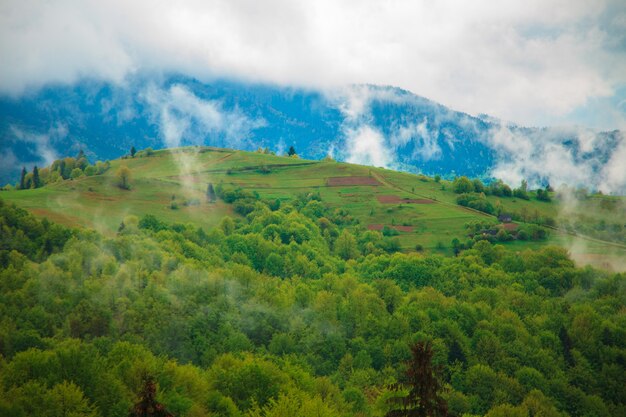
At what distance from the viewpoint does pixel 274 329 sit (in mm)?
87188

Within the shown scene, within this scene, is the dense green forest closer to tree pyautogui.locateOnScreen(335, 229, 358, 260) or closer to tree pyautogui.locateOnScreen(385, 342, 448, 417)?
tree pyautogui.locateOnScreen(385, 342, 448, 417)

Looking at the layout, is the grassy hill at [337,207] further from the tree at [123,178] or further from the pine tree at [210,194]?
the tree at [123,178]

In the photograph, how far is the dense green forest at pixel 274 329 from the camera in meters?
48.8

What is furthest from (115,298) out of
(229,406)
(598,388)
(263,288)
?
(598,388)

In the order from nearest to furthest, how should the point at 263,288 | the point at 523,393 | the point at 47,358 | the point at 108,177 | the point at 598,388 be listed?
the point at 47,358 → the point at 523,393 → the point at 598,388 → the point at 263,288 → the point at 108,177

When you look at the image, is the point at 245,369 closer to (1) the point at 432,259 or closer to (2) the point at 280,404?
(2) the point at 280,404

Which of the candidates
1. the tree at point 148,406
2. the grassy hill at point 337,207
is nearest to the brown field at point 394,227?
the grassy hill at point 337,207

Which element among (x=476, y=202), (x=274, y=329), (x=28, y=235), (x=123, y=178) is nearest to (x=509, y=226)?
(x=476, y=202)

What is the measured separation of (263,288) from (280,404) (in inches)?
2332

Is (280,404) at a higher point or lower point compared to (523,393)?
higher

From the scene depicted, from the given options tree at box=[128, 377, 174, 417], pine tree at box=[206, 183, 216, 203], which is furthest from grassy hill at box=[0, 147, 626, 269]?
tree at box=[128, 377, 174, 417]

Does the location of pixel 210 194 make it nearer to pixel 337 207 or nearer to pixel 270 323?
pixel 337 207

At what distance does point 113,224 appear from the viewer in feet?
422

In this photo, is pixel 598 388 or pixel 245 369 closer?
pixel 245 369
